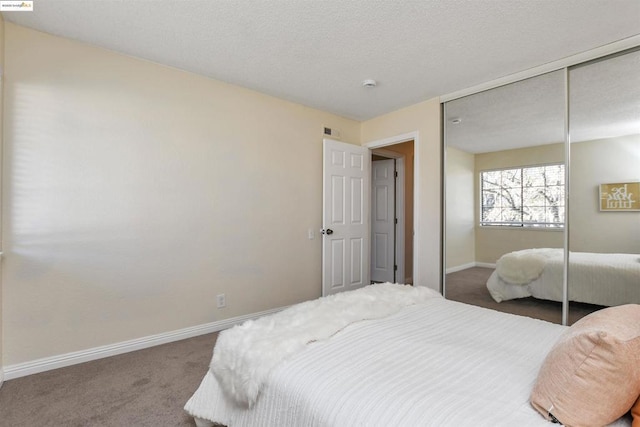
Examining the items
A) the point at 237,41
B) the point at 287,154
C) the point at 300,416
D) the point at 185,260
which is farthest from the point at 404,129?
the point at 300,416

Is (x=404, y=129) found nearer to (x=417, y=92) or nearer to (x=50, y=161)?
(x=417, y=92)

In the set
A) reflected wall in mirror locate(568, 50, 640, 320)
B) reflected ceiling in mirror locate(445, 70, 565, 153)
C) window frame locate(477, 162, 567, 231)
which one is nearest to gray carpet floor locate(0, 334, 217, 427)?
window frame locate(477, 162, 567, 231)

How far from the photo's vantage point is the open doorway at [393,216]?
5.20 metres

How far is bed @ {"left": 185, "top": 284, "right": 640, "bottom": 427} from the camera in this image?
94 centimetres

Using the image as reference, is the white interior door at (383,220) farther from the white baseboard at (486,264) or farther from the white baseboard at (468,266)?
the white baseboard at (486,264)

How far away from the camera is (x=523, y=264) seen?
293 cm

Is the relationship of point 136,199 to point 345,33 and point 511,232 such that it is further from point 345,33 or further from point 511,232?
point 511,232

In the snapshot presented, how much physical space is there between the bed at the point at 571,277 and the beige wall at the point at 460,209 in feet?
1.17

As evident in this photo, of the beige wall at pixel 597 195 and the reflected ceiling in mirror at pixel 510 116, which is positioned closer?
the beige wall at pixel 597 195

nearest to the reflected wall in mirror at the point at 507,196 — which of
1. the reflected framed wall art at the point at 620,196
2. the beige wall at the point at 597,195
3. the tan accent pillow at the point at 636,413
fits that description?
the beige wall at the point at 597,195

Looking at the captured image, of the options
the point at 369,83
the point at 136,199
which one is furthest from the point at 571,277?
the point at 136,199

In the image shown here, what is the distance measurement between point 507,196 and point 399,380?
8.78 ft

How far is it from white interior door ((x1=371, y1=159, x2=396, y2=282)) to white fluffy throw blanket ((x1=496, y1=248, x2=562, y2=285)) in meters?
2.24

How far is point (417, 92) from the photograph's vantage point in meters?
3.40
